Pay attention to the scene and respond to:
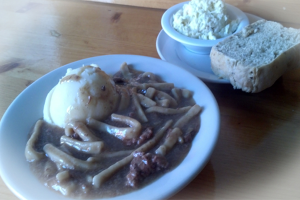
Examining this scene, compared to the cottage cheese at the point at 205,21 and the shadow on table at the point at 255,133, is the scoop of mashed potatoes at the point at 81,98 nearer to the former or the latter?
the shadow on table at the point at 255,133

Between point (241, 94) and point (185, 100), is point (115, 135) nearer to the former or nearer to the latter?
point (185, 100)

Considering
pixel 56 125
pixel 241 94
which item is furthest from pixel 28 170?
pixel 241 94

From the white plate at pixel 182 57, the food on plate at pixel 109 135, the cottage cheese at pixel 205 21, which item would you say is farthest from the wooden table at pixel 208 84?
the cottage cheese at pixel 205 21

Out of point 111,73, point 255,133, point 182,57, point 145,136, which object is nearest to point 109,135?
point 145,136

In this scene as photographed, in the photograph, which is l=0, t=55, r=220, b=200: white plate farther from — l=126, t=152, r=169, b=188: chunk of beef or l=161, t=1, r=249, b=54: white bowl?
l=161, t=1, r=249, b=54: white bowl

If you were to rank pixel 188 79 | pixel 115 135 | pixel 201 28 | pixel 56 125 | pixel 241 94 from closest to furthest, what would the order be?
1. pixel 115 135
2. pixel 56 125
3. pixel 188 79
4. pixel 241 94
5. pixel 201 28

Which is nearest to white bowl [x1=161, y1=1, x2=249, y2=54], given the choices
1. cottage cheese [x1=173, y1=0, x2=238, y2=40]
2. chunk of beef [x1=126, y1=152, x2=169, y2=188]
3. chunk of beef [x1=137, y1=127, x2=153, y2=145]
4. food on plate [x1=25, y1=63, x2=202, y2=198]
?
cottage cheese [x1=173, y1=0, x2=238, y2=40]
